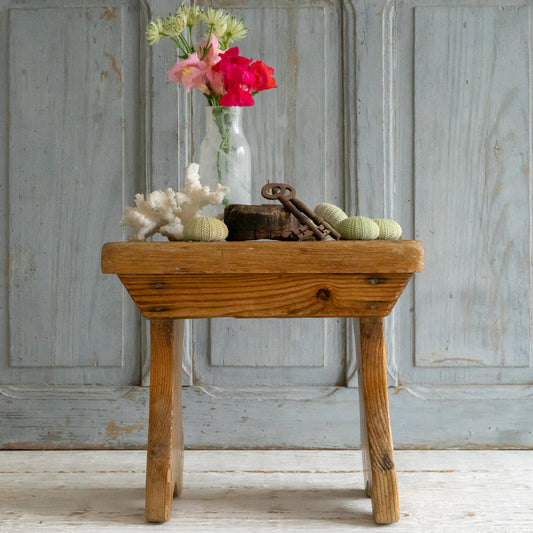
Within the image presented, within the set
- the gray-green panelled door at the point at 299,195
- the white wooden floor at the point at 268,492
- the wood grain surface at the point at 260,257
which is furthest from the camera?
the gray-green panelled door at the point at 299,195

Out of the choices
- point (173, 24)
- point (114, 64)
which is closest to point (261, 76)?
point (173, 24)

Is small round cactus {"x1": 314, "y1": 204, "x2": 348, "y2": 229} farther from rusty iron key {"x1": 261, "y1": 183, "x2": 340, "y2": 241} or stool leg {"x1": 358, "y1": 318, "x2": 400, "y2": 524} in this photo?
stool leg {"x1": 358, "y1": 318, "x2": 400, "y2": 524}

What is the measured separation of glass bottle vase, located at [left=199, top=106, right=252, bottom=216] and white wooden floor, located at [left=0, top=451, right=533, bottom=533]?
1.95 ft

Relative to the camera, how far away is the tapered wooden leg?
105 cm

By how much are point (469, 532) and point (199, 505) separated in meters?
0.52

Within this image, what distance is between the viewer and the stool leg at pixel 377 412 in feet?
3.45

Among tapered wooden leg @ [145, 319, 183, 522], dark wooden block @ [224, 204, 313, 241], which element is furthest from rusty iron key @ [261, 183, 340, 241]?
tapered wooden leg @ [145, 319, 183, 522]

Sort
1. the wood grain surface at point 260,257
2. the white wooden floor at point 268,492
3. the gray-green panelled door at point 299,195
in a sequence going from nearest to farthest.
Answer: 1. the wood grain surface at point 260,257
2. the white wooden floor at point 268,492
3. the gray-green panelled door at point 299,195

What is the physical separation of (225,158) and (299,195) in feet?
1.59

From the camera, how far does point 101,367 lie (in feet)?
5.28

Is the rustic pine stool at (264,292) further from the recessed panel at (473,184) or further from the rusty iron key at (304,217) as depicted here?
the recessed panel at (473,184)

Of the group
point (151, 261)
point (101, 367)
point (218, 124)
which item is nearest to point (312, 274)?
point (151, 261)

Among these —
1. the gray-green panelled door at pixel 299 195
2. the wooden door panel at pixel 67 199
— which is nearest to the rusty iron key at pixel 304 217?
the gray-green panelled door at pixel 299 195

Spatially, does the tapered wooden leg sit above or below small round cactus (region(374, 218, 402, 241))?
below
